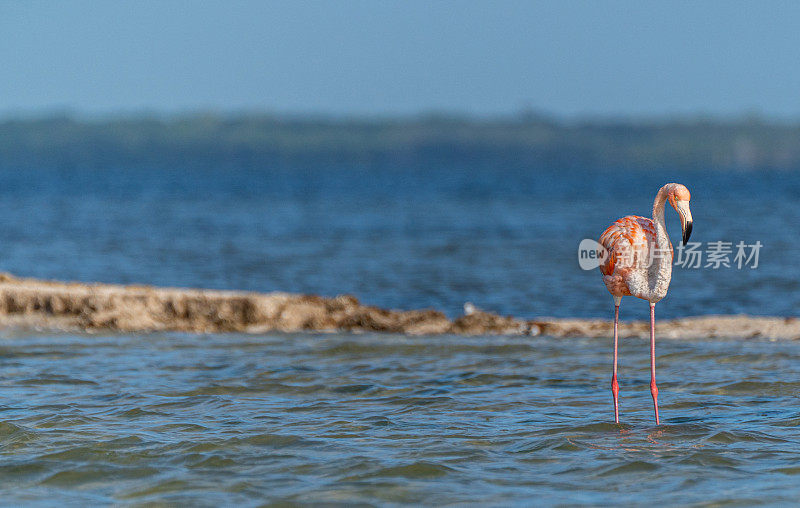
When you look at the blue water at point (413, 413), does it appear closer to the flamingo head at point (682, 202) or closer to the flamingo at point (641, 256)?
the flamingo at point (641, 256)

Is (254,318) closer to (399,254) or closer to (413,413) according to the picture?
(413,413)

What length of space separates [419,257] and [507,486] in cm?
1626

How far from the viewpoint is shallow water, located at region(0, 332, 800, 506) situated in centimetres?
600

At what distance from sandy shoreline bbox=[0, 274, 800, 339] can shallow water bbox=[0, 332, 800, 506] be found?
0.58 metres

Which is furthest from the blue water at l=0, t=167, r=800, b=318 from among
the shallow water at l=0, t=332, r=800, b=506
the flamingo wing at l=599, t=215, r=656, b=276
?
the flamingo wing at l=599, t=215, r=656, b=276

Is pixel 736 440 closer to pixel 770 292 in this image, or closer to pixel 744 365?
pixel 744 365

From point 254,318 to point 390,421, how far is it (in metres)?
4.71

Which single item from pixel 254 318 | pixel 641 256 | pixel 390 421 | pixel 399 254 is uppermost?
pixel 641 256

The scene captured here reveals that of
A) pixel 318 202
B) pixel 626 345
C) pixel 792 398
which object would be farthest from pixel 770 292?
pixel 318 202

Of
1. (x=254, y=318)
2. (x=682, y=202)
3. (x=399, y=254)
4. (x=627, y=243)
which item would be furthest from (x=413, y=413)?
(x=399, y=254)

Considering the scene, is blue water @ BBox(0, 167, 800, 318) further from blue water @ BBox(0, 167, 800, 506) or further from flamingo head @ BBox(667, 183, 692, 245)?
flamingo head @ BBox(667, 183, 692, 245)

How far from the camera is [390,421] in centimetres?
763

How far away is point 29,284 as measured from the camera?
13.0m

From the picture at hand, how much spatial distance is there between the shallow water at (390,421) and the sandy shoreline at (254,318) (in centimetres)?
58
